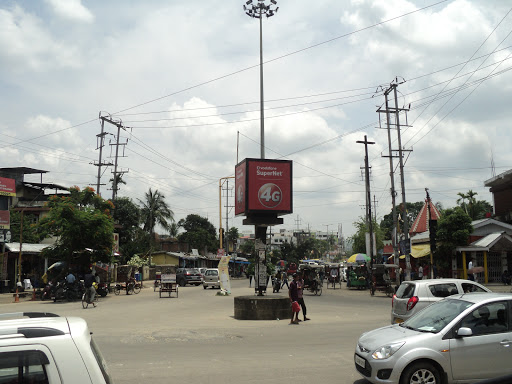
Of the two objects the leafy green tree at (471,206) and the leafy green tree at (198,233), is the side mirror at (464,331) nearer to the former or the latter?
the leafy green tree at (471,206)

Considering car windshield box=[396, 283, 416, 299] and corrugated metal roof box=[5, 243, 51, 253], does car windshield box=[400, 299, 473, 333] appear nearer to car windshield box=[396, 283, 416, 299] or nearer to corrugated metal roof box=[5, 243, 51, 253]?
car windshield box=[396, 283, 416, 299]

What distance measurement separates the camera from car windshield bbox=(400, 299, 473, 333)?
7.01 metres

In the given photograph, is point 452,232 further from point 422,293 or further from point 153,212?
point 153,212

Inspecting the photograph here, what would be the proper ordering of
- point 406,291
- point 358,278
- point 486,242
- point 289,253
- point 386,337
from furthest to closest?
1. point 289,253
2. point 358,278
3. point 486,242
4. point 406,291
5. point 386,337

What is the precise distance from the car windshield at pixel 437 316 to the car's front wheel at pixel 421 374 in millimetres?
590

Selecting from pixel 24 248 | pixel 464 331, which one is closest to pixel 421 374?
pixel 464 331

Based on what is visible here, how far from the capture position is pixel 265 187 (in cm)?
2109

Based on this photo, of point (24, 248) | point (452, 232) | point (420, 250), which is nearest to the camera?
point (452, 232)

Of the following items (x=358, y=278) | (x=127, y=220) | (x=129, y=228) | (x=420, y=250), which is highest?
(x=127, y=220)

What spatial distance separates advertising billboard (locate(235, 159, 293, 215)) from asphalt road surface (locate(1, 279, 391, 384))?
16.0 feet

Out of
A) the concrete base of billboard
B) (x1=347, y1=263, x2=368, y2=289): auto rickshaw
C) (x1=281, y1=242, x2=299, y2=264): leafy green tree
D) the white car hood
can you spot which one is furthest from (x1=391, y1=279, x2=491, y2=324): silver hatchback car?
(x1=281, y1=242, x2=299, y2=264): leafy green tree

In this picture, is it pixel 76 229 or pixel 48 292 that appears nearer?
pixel 48 292

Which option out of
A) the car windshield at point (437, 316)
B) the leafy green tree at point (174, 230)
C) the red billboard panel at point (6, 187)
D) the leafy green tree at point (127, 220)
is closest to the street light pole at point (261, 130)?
the car windshield at point (437, 316)

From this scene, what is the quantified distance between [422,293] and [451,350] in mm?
5289
